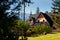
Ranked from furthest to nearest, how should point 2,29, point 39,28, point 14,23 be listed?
point 39,28
point 14,23
point 2,29

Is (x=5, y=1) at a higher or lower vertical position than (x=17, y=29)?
higher

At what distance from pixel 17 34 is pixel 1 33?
776mm

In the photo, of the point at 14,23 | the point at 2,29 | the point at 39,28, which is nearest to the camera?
the point at 2,29

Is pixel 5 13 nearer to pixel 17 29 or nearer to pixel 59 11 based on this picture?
pixel 17 29

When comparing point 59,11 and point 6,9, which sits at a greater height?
point 6,9

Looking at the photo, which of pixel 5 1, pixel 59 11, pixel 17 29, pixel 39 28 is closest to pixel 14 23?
pixel 17 29

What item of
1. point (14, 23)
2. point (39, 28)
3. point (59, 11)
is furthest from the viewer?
point (59, 11)

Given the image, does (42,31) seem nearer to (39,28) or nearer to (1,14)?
(39,28)

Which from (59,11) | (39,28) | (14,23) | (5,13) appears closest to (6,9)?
(5,13)

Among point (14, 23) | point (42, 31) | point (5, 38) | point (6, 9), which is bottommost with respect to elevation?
point (42, 31)

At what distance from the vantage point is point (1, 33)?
5945 millimetres

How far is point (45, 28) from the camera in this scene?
45.5 metres

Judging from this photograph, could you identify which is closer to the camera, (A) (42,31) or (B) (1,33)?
(B) (1,33)

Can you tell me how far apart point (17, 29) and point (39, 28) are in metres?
37.6
